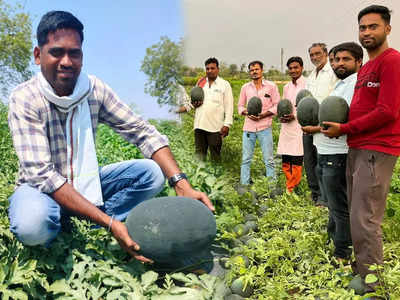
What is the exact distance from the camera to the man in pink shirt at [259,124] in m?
5.10

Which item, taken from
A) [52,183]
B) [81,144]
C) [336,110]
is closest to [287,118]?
[336,110]

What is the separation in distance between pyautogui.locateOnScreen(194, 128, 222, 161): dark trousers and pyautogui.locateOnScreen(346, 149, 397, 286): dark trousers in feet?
9.03

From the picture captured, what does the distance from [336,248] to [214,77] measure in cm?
286

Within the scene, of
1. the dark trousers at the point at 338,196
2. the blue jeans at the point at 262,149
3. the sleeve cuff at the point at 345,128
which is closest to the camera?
the sleeve cuff at the point at 345,128

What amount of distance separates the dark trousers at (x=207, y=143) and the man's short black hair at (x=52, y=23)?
270cm

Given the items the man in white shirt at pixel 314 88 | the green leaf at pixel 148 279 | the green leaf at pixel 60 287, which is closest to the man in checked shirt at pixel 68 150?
the green leaf at pixel 148 279

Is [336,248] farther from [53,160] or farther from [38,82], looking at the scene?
[38,82]

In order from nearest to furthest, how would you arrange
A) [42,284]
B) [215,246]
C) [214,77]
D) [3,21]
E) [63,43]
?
[42,284], [63,43], [215,246], [214,77], [3,21]

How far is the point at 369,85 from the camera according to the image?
8.20 feet

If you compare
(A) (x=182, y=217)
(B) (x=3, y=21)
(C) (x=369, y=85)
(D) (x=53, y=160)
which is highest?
(B) (x=3, y=21)

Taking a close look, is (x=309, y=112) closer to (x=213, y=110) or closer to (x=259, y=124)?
(x=259, y=124)

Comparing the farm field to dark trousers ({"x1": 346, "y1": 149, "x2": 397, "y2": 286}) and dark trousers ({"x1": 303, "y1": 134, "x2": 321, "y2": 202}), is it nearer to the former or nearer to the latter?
dark trousers ({"x1": 346, "y1": 149, "x2": 397, "y2": 286})

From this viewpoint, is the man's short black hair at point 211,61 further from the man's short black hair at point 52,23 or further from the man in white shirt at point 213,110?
the man's short black hair at point 52,23


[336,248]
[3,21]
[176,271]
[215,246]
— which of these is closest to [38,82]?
[176,271]
